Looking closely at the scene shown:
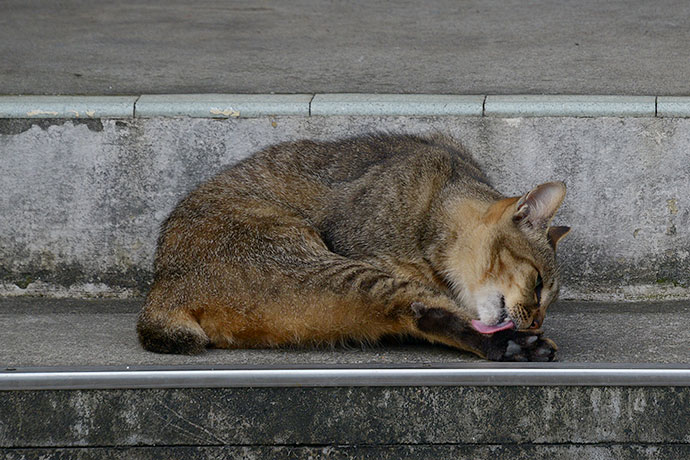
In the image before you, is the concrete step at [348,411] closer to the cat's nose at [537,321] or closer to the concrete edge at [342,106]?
the cat's nose at [537,321]

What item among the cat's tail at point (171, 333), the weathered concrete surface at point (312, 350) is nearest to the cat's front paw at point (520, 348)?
the weathered concrete surface at point (312, 350)

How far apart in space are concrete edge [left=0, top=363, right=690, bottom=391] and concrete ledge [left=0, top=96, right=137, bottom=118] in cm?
188

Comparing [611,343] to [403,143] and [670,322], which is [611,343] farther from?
[403,143]

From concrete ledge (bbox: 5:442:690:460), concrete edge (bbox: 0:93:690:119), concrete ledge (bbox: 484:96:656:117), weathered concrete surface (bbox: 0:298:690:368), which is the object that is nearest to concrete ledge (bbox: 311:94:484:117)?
concrete edge (bbox: 0:93:690:119)

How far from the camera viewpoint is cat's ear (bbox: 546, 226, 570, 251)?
4293 millimetres

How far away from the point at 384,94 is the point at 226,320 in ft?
6.48

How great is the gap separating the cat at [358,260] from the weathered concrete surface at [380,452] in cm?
38

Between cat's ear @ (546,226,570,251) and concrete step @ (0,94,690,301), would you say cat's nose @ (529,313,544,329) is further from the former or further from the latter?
concrete step @ (0,94,690,301)

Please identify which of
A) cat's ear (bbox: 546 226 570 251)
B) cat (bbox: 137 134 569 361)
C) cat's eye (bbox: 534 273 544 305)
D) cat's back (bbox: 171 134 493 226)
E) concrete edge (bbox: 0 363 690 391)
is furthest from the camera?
cat's back (bbox: 171 134 493 226)

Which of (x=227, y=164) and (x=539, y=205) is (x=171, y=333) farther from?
(x=539, y=205)

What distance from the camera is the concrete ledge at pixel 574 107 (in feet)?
16.2

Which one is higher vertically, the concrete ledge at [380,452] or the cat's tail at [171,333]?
the cat's tail at [171,333]

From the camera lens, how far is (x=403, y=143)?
4.75m

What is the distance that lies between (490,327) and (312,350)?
78 centimetres
